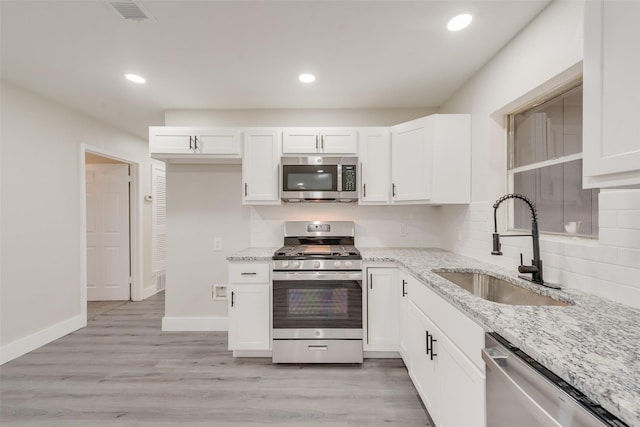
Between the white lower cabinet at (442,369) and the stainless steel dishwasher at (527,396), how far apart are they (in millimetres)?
102

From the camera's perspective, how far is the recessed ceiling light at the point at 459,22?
1.69 metres

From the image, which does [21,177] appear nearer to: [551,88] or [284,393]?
[284,393]

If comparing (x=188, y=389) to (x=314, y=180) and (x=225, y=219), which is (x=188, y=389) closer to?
(x=225, y=219)

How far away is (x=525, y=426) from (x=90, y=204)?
5287 mm

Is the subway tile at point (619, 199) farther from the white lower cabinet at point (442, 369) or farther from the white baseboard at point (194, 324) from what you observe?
the white baseboard at point (194, 324)

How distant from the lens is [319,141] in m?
2.77

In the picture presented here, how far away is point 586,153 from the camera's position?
96 centimetres

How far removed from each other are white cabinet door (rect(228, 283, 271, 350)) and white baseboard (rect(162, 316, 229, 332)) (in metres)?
0.75

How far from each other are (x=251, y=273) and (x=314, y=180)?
107 centimetres

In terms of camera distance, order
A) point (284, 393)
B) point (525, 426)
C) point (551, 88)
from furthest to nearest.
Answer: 1. point (284, 393)
2. point (551, 88)
3. point (525, 426)

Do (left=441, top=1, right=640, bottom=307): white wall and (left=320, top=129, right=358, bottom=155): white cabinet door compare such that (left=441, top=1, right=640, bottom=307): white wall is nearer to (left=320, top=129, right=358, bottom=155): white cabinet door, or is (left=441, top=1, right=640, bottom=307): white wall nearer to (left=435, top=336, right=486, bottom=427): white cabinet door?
(left=435, top=336, right=486, bottom=427): white cabinet door

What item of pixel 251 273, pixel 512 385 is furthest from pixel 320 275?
pixel 512 385

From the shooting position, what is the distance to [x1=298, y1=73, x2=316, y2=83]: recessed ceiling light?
240 cm

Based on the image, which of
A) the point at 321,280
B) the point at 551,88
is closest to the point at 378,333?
the point at 321,280
